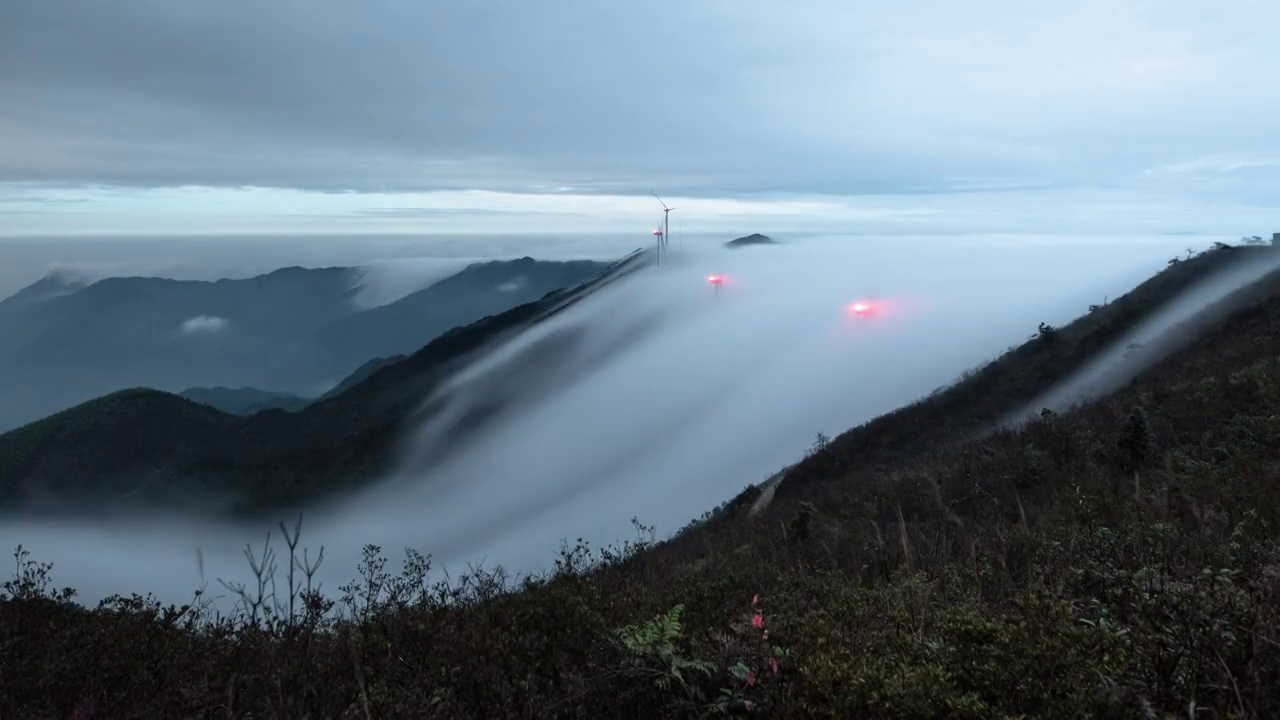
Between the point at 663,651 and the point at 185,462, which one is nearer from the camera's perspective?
the point at 663,651

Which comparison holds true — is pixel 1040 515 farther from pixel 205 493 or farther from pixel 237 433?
pixel 237 433

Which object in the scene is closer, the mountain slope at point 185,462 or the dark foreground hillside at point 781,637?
the dark foreground hillside at point 781,637

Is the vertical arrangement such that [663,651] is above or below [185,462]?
above

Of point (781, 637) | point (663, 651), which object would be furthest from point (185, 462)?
point (781, 637)

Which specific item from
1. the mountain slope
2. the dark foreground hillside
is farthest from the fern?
the mountain slope

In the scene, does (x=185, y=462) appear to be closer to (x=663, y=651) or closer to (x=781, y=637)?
(x=663, y=651)

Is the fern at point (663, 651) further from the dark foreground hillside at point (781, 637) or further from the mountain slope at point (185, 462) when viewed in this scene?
the mountain slope at point (185, 462)

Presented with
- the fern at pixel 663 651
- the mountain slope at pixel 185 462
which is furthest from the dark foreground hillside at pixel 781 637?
the mountain slope at pixel 185 462

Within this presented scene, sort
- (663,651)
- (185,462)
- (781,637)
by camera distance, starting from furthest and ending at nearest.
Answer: (185,462)
(781,637)
(663,651)

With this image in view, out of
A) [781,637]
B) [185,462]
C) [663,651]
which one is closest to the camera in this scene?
[663,651]
